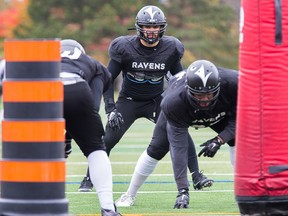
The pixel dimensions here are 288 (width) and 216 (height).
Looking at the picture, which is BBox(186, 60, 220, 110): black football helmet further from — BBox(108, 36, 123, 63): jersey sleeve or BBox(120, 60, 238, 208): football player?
BBox(108, 36, 123, 63): jersey sleeve

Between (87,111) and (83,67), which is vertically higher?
(83,67)

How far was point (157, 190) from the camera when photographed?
10.5 m

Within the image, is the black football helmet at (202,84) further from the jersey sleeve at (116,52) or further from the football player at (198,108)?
the jersey sleeve at (116,52)

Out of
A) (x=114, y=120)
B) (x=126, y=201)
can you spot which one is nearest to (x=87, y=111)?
(x=126, y=201)

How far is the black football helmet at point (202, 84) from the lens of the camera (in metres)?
8.05

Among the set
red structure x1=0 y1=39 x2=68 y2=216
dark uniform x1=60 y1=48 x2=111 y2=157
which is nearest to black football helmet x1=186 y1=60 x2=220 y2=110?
dark uniform x1=60 y1=48 x2=111 y2=157

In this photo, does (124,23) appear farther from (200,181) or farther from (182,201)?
(182,201)

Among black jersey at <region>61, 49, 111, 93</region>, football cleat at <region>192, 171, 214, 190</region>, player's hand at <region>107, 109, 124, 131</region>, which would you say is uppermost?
black jersey at <region>61, 49, 111, 93</region>

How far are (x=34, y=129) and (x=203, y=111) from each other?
9.15 ft

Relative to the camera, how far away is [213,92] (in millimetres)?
8102

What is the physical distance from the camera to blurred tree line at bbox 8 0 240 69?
44.8m

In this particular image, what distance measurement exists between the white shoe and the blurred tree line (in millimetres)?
34871

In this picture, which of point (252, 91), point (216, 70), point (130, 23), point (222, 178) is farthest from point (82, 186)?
point (130, 23)

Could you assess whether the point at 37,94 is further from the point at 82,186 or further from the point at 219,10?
the point at 219,10
